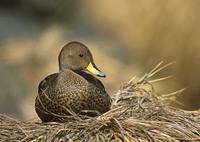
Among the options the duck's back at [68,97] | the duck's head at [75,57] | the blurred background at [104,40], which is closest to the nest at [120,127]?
the duck's back at [68,97]

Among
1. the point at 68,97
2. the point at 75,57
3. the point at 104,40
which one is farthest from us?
the point at 104,40

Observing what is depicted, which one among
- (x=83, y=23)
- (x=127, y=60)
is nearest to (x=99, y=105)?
(x=127, y=60)

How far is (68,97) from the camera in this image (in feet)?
15.1

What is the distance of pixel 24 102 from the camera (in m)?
8.76

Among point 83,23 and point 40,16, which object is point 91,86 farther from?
point 40,16

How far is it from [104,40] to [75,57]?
629 cm

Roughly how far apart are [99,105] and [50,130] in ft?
1.63

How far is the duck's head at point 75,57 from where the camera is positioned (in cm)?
481

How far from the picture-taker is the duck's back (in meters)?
4.56

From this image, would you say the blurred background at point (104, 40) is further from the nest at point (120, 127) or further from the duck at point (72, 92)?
the nest at point (120, 127)

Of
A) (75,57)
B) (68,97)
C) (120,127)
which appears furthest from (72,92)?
(120,127)

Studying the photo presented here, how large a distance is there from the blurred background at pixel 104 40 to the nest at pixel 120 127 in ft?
10.2

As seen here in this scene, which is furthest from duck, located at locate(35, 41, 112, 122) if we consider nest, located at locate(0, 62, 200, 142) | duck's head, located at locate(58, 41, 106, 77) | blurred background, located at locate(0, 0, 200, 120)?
blurred background, located at locate(0, 0, 200, 120)

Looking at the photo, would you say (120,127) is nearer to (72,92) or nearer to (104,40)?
(72,92)
